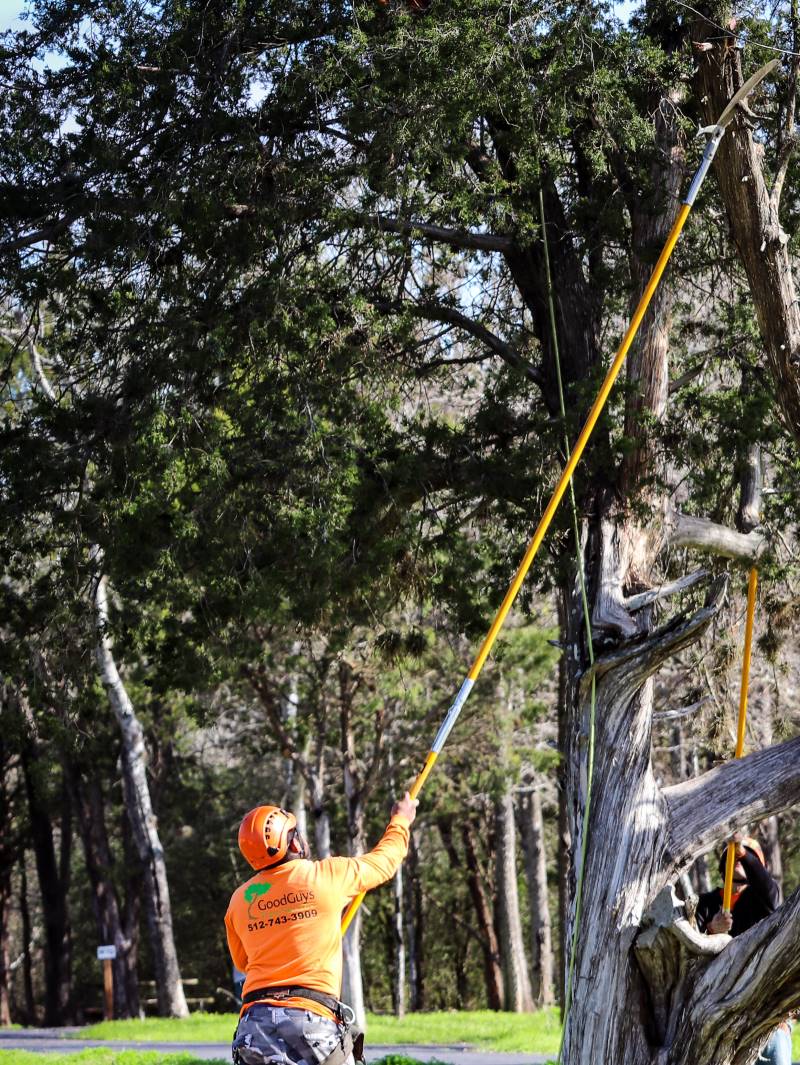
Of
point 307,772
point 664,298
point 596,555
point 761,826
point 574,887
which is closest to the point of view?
point 574,887

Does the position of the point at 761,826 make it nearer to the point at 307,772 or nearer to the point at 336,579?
the point at 307,772

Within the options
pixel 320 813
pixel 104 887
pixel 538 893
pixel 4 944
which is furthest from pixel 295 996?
pixel 4 944

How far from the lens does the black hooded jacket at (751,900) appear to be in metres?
8.19

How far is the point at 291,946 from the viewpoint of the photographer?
4961mm

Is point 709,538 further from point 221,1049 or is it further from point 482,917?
point 482,917

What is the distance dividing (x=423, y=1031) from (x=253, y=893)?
1608cm

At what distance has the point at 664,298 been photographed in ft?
31.3

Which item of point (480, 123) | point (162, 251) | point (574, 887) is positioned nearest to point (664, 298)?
point (480, 123)

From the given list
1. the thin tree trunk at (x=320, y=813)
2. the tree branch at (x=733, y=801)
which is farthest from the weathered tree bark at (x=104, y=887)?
the tree branch at (x=733, y=801)

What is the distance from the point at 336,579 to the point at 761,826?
66.0ft

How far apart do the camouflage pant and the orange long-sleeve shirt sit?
5 centimetres

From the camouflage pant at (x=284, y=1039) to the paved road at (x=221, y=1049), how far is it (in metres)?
8.55

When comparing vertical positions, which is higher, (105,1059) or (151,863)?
(151,863)

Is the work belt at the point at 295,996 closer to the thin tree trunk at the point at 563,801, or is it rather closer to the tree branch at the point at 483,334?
the thin tree trunk at the point at 563,801
